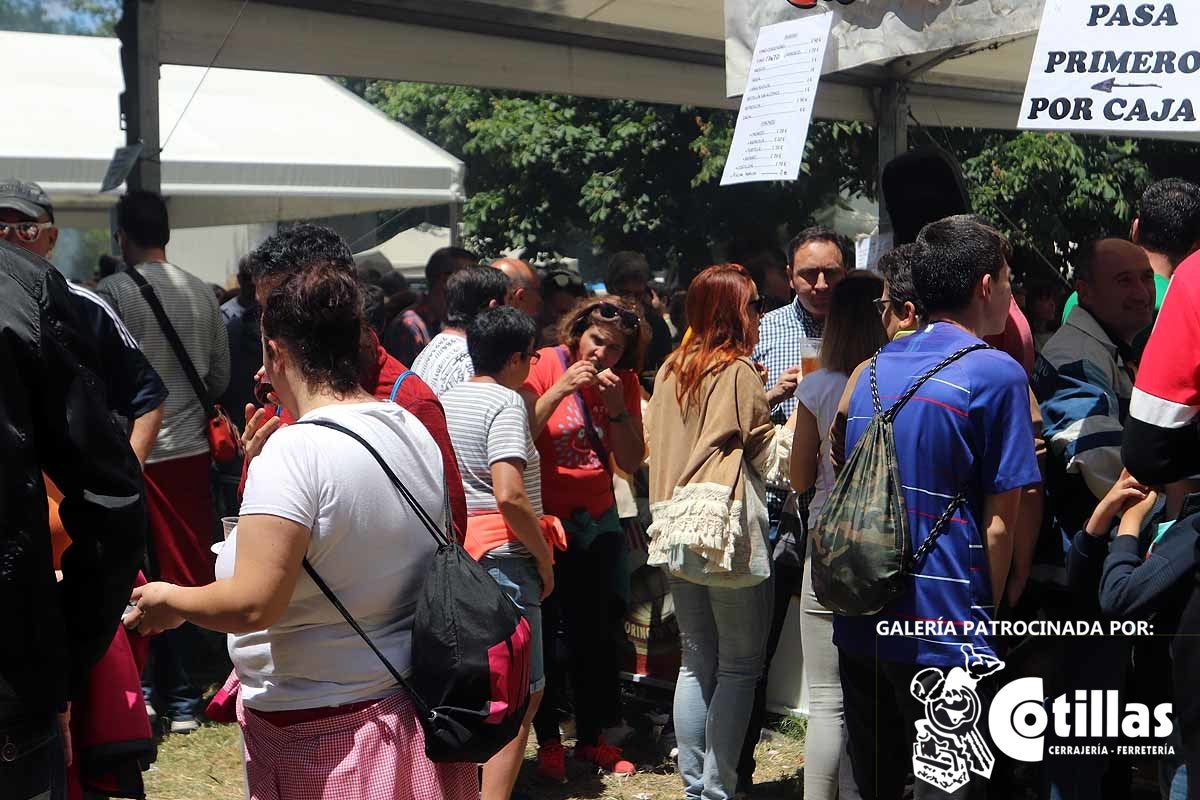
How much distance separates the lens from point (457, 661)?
90.7 inches

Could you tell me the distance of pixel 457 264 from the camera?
6.69 meters

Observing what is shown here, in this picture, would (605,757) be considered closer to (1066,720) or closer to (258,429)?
(1066,720)

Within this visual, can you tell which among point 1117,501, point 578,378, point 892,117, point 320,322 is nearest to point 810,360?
point 578,378

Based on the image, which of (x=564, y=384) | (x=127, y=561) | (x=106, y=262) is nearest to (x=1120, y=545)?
(x=564, y=384)

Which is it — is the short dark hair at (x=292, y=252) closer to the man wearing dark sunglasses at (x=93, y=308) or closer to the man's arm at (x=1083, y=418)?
the man wearing dark sunglasses at (x=93, y=308)

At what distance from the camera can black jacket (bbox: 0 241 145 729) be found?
195 centimetres

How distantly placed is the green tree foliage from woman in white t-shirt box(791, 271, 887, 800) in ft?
27.7

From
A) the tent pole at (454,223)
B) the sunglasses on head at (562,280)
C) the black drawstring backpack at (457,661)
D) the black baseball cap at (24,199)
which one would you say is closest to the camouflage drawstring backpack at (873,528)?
the black drawstring backpack at (457,661)

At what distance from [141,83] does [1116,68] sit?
374cm

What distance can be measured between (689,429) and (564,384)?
0.45 m

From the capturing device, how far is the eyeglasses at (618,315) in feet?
15.0

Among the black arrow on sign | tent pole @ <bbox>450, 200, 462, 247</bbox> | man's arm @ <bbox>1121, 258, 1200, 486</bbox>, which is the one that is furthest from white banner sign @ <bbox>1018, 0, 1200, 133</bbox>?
tent pole @ <bbox>450, 200, 462, 247</bbox>

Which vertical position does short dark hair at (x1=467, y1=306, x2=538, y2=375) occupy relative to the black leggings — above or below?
above

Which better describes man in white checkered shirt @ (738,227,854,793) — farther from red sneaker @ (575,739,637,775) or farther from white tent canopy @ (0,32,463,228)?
white tent canopy @ (0,32,463,228)
